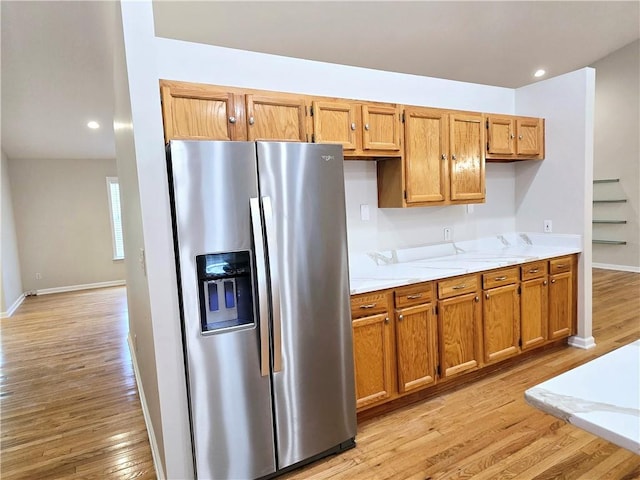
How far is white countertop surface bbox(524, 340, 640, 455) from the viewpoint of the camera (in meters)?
0.79

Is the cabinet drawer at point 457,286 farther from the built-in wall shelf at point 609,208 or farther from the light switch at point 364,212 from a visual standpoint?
the built-in wall shelf at point 609,208

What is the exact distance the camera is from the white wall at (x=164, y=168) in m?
1.69

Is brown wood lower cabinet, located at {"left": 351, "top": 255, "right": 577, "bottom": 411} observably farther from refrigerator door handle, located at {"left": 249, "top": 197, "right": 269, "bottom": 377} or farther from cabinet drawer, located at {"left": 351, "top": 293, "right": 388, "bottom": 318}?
refrigerator door handle, located at {"left": 249, "top": 197, "right": 269, "bottom": 377}

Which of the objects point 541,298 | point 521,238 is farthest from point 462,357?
point 521,238

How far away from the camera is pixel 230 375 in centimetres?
184

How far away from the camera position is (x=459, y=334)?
2783 mm

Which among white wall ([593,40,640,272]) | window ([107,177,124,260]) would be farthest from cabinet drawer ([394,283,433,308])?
window ([107,177,124,260])

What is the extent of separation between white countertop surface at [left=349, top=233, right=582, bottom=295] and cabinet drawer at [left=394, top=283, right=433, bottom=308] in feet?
0.15

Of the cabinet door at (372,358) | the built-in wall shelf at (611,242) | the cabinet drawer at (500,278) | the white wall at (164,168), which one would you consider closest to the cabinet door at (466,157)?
the white wall at (164,168)

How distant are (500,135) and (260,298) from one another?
8.45ft

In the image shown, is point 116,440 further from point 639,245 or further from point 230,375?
point 639,245

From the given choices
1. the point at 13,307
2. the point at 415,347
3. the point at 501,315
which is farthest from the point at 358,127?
the point at 13,307

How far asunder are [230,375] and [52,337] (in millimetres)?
4071

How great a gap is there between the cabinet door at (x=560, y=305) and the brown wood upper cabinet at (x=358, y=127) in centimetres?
186
